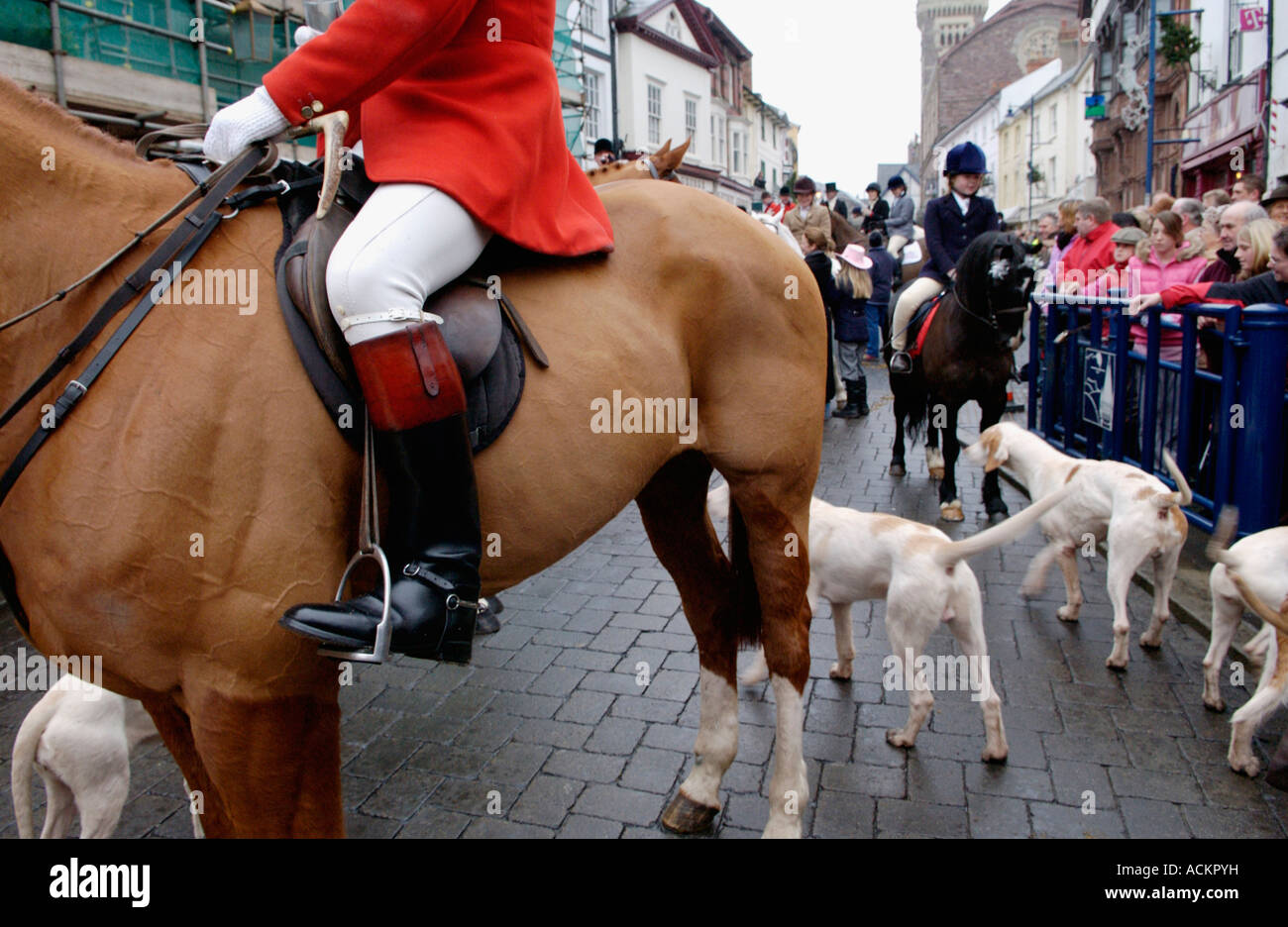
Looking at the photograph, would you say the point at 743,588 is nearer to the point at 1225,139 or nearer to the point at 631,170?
the point at 631,170

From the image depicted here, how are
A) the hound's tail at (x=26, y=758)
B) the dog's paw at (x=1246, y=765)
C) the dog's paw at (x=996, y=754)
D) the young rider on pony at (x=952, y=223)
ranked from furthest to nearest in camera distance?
1. the young rider on pony at (x=952, y=223)
2. the dog's paw at (x=996, y=754)
3. the dog's paw at (x=1246, y=765)
4. the hound's tail at (x=26, y=758)

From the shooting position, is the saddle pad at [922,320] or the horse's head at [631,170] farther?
the saddle pad at [922,320]

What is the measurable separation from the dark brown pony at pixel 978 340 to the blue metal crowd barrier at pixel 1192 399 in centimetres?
110

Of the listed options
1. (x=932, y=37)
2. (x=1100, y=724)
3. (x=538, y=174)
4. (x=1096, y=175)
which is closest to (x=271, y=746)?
(x=538, y=174)

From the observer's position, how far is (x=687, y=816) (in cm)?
350

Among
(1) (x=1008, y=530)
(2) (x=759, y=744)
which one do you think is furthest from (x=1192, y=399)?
(2) (x=759, y=744)

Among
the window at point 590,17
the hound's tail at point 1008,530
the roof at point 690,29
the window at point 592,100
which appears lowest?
the hound's tail at point 1008,530

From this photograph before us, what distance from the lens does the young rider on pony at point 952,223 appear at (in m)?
8.84

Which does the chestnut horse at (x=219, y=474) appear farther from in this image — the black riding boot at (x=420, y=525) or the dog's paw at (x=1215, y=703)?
the dog's paw at (x=1215, y=703)

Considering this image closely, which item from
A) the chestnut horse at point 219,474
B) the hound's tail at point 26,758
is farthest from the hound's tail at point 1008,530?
the hound's tail at point 26,758

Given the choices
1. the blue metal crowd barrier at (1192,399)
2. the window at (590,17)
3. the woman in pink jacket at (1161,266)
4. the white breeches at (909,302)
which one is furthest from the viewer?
the window at (590,17)

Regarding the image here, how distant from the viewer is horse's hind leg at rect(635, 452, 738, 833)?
3625 mm

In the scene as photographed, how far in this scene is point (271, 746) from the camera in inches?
90.0

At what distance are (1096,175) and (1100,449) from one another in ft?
138
